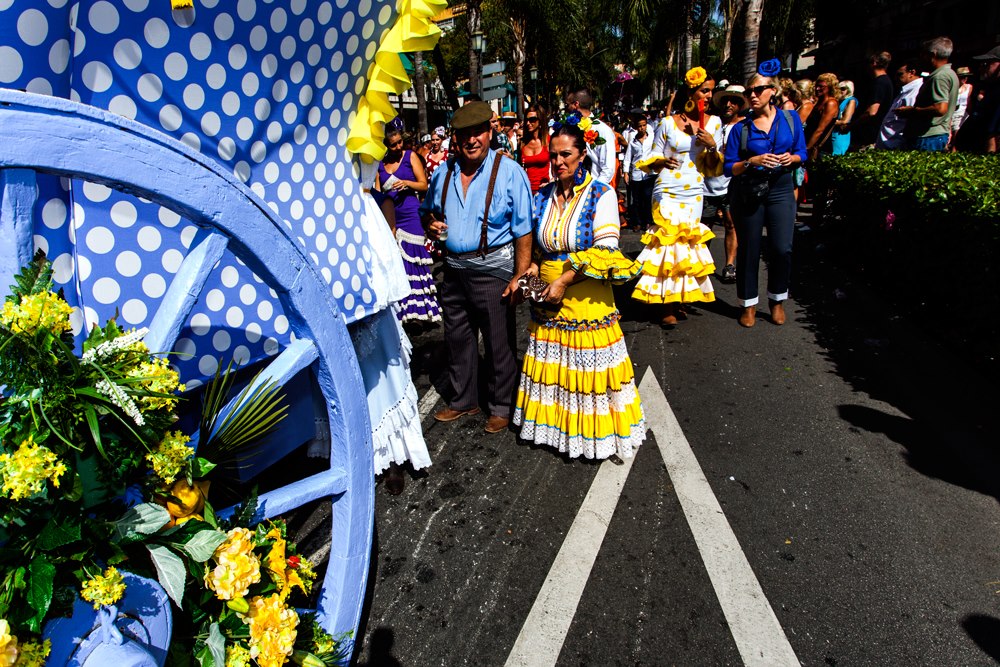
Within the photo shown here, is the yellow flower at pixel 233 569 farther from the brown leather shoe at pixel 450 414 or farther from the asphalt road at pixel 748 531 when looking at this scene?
the brown leather shoe at pixel 450 414

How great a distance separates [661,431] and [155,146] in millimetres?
3198

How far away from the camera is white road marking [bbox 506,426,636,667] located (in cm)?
227

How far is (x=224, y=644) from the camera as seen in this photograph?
4.30 feet

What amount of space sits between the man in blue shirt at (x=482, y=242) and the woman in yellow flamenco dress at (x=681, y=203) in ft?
7.31

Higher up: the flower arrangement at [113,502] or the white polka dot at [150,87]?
the white polka dot at [150,87]

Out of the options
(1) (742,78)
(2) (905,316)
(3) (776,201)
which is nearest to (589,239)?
(3) (776,201)

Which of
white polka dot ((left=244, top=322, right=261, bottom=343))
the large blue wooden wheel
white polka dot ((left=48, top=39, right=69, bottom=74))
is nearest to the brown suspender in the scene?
white polka dot ((left=244, top=322, right=261, bottom=343))

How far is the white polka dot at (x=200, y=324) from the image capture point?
63.4 inches

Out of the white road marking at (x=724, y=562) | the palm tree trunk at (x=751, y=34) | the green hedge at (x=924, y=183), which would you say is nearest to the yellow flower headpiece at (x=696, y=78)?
the green hedge at (x=924, y=183)

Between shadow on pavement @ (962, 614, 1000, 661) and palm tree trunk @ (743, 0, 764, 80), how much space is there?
10.9 meters

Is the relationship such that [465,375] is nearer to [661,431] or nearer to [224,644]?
→ [661,431]

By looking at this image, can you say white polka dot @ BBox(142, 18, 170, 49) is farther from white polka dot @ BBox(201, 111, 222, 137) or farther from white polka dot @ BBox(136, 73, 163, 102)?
white polka dot @ BBox(201, 111, 222, 137)

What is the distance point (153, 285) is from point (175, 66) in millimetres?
503

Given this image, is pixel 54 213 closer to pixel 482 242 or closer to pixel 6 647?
pixel 6 647
